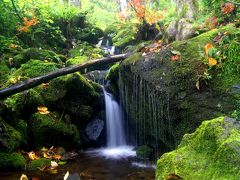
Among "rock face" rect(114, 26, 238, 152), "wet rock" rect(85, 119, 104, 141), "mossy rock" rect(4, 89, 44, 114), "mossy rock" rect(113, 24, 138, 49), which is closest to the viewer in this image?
"rock face" rect(114, 26, 238, 152)

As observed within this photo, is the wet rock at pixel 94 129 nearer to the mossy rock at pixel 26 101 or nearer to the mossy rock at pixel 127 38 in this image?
the mossy rock at pixel 26 101

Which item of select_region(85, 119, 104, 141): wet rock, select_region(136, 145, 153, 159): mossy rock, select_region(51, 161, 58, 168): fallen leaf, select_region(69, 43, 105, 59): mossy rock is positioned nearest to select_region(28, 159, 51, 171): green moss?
select_region(51, 161, 58, 168): fallen leaf

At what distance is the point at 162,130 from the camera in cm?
689

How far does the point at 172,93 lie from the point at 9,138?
412cm

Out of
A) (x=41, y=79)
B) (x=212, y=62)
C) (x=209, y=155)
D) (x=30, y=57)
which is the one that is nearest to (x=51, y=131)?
(x=41, y=79)

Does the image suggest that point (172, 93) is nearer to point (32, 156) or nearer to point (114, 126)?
point (32, 156)

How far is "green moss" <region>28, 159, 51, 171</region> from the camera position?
665cm

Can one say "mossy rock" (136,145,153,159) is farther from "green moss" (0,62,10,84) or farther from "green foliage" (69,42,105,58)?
"green foliage" (69,42,105,58)

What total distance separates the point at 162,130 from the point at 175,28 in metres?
3.68

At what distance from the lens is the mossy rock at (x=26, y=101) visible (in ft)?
26.6

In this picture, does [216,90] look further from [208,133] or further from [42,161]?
[42,161]

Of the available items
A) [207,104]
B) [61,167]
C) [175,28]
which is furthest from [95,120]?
[207,104]

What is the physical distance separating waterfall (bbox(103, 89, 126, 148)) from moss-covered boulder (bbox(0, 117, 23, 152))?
3.17m

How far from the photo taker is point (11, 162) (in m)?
6.64
